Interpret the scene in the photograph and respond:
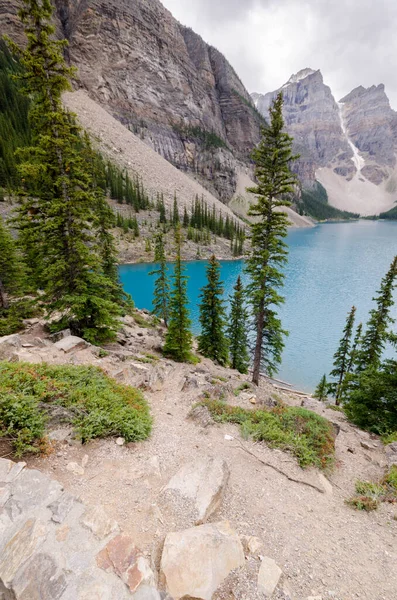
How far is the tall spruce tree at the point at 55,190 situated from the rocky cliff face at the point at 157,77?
148 m

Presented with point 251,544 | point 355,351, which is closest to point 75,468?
point 251,544

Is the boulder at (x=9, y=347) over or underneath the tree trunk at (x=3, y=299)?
over

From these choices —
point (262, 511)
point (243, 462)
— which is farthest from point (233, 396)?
point (262, 511)

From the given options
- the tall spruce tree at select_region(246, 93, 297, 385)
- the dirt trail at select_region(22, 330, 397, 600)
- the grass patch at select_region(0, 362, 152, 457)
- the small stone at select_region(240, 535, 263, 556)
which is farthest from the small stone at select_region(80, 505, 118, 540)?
the tall spruce tree at select_region(246, 93, 297, 385)

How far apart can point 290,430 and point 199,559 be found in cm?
569

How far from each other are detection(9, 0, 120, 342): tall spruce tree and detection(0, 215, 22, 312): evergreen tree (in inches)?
254

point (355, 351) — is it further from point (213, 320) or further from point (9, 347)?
point (9, 347)

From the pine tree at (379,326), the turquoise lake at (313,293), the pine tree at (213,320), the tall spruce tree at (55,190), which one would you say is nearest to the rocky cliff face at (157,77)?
the turquoise lake at (313,293)

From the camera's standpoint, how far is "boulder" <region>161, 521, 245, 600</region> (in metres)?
3.61

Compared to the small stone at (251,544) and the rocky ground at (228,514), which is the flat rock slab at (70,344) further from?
the small stone at (251,544)

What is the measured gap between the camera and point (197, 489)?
545 cm

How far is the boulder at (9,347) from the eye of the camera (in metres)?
9.12

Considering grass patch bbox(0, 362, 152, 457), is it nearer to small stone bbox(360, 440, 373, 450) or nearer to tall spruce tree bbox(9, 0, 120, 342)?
tall spruce tree bbox(9, 0, 120, 342)

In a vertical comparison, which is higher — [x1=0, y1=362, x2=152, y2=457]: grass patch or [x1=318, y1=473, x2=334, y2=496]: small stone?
[x1=0, y1=362, x2=152, y2=457]: grass patch
